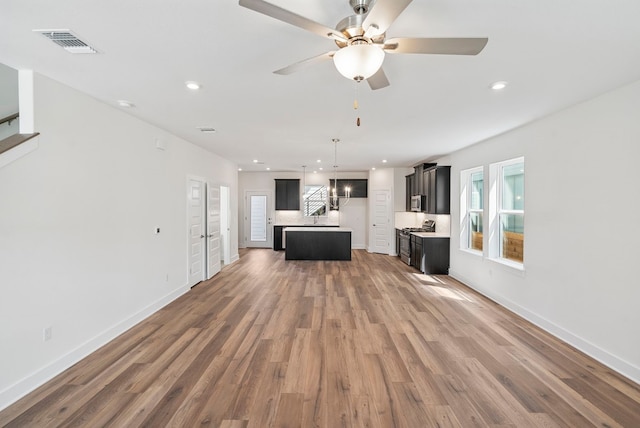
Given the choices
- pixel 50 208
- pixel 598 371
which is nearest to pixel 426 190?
pixel 598 371

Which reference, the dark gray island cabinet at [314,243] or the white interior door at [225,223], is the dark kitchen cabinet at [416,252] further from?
the white interior door at [225,223]

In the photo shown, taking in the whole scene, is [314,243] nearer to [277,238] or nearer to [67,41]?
[277,238]

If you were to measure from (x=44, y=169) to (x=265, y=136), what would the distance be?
2.77 metres

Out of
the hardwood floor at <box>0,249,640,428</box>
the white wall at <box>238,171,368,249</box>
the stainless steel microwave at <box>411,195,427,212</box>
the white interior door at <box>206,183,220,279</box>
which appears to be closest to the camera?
the hardwood floor at <box>0,249,640,428</box>

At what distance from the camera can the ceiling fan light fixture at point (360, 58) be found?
1453 millimetres

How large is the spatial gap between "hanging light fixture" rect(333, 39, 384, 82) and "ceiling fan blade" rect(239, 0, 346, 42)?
0.10 m

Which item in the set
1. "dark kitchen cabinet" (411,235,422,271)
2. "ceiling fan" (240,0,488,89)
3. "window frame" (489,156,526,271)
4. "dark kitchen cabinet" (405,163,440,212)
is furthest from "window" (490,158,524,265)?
"ceiling fan" (240,0,488,89)

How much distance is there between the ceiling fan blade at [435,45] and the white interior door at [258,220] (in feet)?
28.1

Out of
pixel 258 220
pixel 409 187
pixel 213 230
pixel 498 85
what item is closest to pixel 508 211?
pixel 498 85

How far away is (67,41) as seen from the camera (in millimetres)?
1948

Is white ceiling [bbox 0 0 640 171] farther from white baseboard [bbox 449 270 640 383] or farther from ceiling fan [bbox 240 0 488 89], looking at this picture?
white baseboard [bbox 449 270 640 383]

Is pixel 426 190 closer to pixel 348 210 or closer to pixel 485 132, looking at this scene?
pixel 485 132

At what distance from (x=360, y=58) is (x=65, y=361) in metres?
3.64

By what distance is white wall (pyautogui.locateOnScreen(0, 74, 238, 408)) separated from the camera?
228 centimetres
